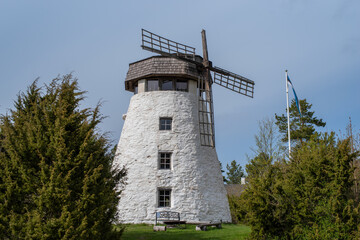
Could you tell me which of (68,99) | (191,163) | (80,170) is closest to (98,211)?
(80,170)

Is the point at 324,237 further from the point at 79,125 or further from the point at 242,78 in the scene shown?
the point at 242,78

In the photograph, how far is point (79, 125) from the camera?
1156 cm

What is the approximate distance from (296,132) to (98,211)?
27.7m

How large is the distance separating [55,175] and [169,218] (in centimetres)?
1074

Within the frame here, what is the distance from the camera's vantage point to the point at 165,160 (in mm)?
21578

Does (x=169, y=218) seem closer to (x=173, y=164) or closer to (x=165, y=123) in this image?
(x=173, y=164)

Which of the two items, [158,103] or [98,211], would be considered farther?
[158,103]

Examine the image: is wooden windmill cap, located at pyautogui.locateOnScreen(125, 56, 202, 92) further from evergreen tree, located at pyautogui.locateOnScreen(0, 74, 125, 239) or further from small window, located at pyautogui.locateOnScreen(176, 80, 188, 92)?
evergreen tree, located at pyautogui.locateOnScreen(0, 74, 125, 239)

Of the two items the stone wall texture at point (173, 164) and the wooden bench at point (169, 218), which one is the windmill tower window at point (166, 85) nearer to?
the stone wall texture at point (173, 164)

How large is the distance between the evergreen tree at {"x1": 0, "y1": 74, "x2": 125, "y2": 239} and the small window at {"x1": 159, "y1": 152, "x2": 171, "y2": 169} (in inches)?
378

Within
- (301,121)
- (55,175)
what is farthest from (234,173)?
(55,175)

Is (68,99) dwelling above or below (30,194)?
above

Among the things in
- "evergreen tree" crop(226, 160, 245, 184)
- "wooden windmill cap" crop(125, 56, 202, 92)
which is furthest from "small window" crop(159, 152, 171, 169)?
"evergreen tree" crop(226, 160, 245, 184)

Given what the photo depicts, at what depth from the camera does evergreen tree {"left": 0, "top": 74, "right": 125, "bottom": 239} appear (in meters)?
10.1
